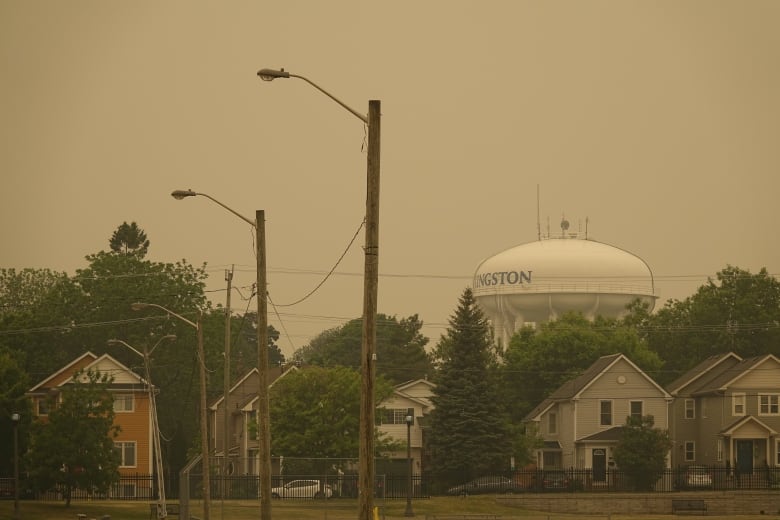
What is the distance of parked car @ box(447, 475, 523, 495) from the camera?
79438 millimetres

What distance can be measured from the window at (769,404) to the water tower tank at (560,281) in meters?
32.9

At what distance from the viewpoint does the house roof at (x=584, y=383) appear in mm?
92625

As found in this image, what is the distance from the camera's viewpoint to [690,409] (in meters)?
98.3

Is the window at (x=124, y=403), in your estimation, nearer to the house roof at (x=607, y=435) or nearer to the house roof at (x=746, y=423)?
the house roof at (x=607, y=435)

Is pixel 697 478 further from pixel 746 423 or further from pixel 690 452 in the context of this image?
pixel 690 452

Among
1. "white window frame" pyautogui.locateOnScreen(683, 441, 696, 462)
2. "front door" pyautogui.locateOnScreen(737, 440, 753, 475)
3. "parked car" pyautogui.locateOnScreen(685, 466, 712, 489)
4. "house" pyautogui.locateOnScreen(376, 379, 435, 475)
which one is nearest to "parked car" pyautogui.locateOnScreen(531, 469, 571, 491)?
"parked car" pyautogui.locateOnScreen(685, 466, 712, 489)

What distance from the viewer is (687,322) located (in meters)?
123

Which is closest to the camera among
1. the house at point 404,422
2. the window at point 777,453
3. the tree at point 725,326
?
the window at point 777,453

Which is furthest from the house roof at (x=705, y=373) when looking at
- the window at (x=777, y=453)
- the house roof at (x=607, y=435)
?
the house roof at (x=607, y=435)

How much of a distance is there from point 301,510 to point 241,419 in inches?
1482

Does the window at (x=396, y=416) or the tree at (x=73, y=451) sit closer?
the tree at (x=73, y=451)

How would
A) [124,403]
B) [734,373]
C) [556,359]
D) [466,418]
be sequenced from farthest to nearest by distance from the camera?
[556,359], [734,373], [124,403], [466,418]

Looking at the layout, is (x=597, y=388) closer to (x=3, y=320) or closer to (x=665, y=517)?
(x=665, y=517)

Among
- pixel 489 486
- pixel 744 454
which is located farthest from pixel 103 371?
pixel 744 454
